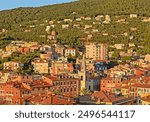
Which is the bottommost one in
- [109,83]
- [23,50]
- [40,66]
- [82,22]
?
[109,83]

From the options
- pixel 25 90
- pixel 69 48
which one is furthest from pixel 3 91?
pixel 69 48

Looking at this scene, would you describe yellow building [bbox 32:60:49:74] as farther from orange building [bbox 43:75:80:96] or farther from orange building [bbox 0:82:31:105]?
orange building [bbox 0:82:31:105]

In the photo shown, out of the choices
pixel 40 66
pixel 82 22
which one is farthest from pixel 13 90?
pixel 82 22

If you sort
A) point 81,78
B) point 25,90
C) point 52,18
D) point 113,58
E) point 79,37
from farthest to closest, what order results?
1. point 52,18
2. point 79,37
3. point 113,58
4. point 81,78
5. point 25,90

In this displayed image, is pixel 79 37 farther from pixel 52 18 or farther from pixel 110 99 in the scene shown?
pixel 110 99

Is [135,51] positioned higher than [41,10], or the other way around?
[41,10]

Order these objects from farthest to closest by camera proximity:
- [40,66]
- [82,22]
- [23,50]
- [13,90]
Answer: [82,22]
[23,50]
[40,66]
[13,90]

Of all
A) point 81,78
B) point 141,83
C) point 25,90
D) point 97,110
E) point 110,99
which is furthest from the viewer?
point 81,78

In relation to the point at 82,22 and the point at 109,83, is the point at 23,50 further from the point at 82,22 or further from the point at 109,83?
the point at 82,22

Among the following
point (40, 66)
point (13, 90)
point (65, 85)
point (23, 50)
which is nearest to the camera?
point (13, 90)

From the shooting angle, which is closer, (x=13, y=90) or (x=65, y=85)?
(x=13, y=90)
